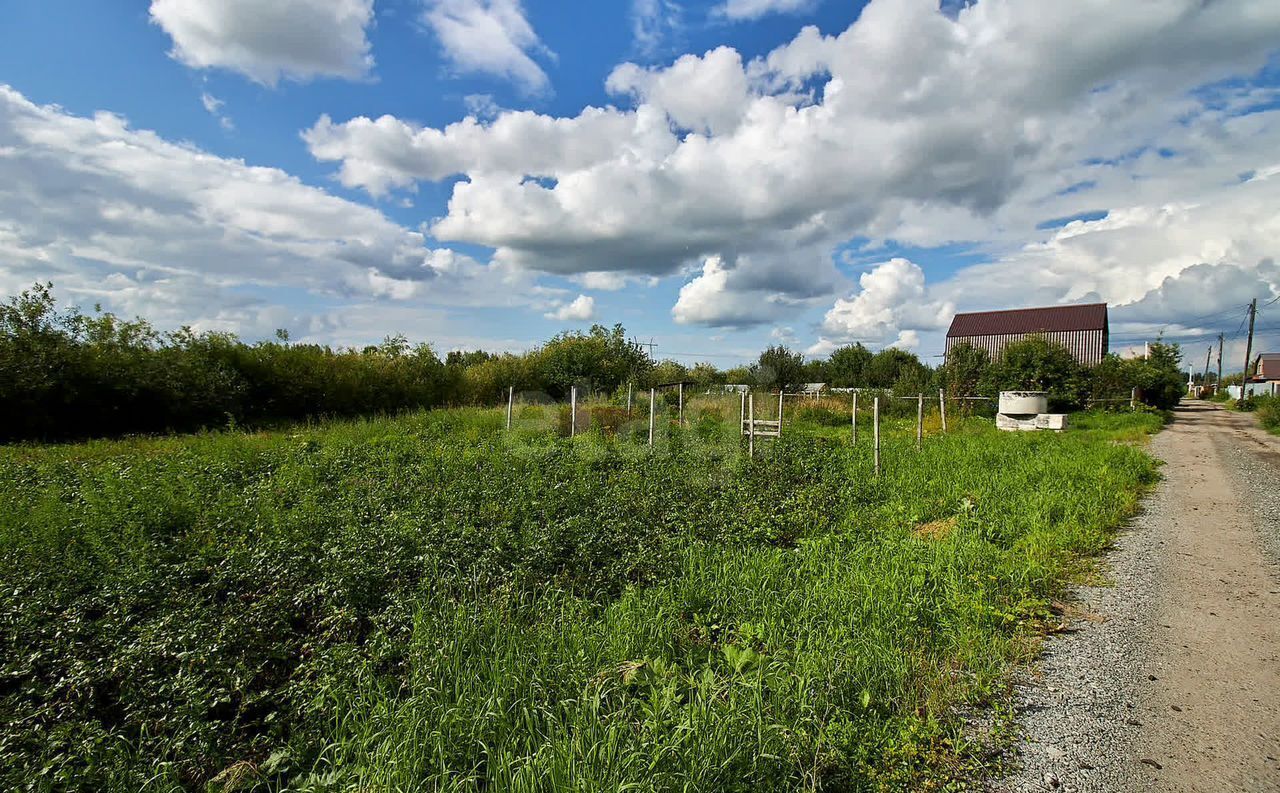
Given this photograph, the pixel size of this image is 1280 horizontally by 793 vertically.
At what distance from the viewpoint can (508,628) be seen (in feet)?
11.8

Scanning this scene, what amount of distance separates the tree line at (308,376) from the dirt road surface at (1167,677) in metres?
14.0

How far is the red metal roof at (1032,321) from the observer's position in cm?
3459

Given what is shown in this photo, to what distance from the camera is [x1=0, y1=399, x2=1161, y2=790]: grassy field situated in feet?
8.45

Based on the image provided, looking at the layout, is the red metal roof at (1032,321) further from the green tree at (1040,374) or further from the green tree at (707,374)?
the green tree at (707,374)

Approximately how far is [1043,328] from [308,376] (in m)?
39.3

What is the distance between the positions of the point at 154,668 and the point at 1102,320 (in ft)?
145

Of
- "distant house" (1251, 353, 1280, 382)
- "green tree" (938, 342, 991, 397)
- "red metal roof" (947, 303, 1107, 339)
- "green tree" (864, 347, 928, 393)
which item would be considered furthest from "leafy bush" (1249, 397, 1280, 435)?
"distant house" (1251, 353, 1280, 382)

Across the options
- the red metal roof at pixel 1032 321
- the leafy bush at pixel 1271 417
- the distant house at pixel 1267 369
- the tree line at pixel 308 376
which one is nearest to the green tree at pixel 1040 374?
the tree line at pixel 308 376

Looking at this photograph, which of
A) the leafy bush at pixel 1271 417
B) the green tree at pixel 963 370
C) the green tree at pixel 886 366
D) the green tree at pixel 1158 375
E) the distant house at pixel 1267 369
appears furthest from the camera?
the distant house at pixel 1267 369

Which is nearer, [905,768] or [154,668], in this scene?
[905,768]

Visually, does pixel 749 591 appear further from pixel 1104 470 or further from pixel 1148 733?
pixel 1104 470

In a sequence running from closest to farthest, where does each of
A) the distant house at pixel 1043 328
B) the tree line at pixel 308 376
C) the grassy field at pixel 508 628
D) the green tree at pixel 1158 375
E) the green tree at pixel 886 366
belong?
the grassy field at pixel 508 628 → the tree line at pixel 308 376 → the green tree at pixel 1158 375 → the distant house at pixel 1043 328 → the green tree at pixel 886 366

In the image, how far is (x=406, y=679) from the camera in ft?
10.5

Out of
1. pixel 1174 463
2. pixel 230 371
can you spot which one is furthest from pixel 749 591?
pixel 230 371
